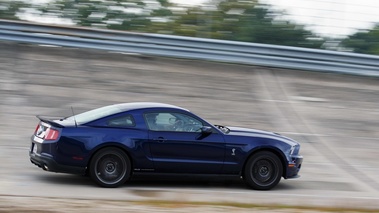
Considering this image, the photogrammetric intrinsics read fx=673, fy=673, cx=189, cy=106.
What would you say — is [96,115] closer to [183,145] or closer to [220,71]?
[183,145]

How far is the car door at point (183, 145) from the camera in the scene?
9.95m

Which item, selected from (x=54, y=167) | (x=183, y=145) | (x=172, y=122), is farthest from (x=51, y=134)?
(x=183, y=145)

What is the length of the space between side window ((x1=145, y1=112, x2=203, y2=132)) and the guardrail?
8.99 m

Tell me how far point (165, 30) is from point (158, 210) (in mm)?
15158

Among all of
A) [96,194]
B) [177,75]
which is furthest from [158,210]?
[177,75]

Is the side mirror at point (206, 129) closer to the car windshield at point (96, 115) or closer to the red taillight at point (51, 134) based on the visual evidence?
the car windshield at point (96, 115)

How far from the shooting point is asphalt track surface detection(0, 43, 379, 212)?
9641mm

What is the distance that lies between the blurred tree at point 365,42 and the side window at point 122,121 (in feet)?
39.8

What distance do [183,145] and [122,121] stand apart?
974 mm

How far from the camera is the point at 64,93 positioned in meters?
16.2

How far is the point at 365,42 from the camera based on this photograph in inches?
820

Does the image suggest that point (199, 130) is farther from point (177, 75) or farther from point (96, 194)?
point (177, 75)

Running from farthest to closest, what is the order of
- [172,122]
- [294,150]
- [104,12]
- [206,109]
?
[104,12] → [206,109] → [294,150] → [172,122]

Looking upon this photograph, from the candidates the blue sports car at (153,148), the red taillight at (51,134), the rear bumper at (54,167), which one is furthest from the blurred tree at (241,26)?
the rear bumper at (54,167)
